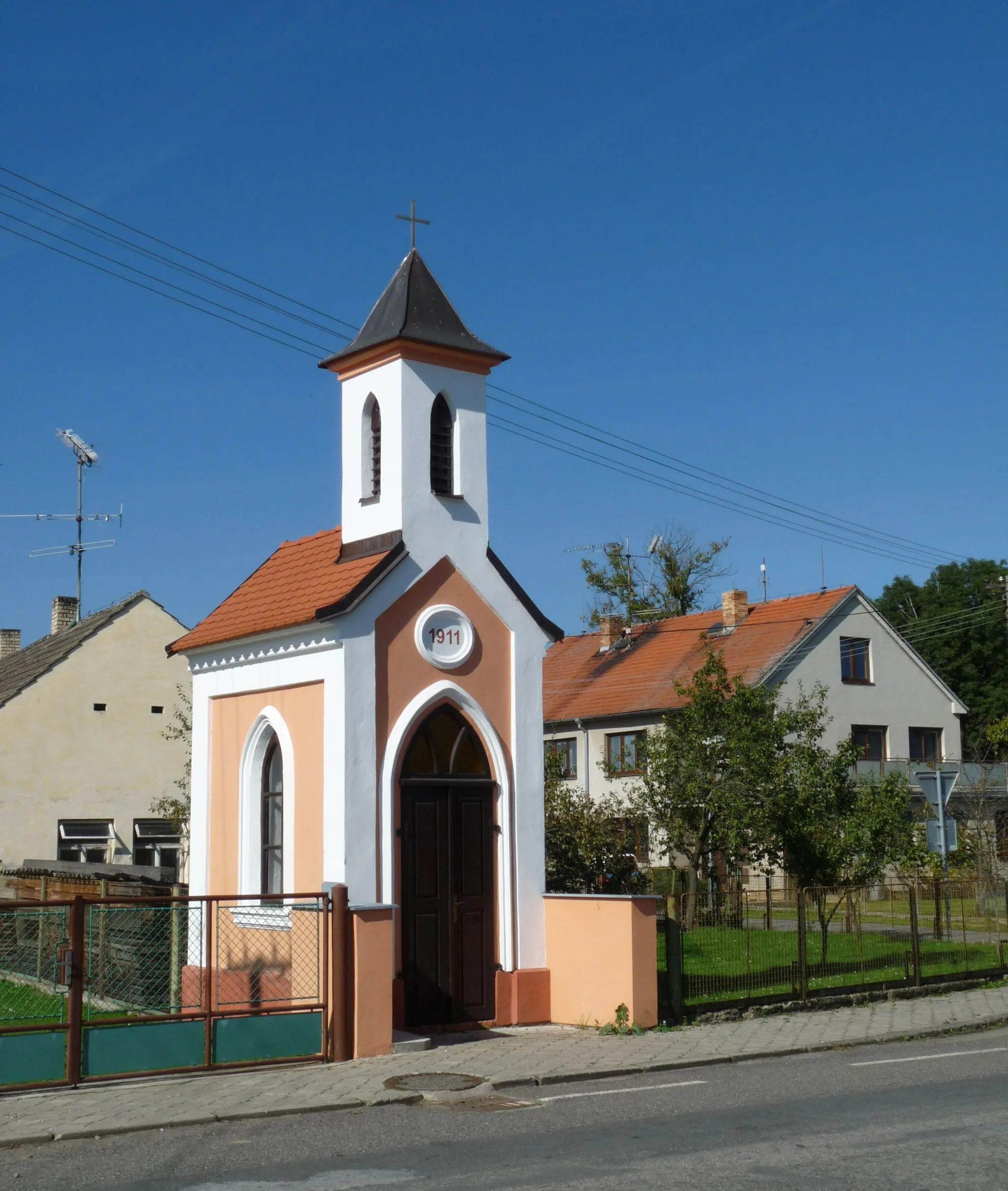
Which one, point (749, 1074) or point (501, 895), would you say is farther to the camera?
point (501, 895)

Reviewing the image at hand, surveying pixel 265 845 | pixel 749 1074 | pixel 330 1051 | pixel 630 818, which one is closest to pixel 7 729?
pixel 630 818

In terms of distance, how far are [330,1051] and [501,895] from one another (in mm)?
3038

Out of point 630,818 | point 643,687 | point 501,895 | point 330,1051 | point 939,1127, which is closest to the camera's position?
point 939,1127

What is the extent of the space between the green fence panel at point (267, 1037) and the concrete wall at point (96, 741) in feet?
66.2

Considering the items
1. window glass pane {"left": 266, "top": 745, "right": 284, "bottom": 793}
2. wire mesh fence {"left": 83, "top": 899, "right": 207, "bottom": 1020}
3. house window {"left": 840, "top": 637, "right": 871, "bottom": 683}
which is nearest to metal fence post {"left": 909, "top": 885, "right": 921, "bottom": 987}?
window glass pane {"left": 266, "top": 745, "right": 284, "bottom": 793}

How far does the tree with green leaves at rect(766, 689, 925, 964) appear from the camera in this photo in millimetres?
22375

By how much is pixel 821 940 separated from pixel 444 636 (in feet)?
20.0

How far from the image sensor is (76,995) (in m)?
11.5

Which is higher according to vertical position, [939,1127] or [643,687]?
[643,687]

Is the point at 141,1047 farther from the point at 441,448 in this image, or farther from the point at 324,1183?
the point at 441,448

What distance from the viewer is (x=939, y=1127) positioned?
31.6 feet

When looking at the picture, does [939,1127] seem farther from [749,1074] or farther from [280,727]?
[280,727]

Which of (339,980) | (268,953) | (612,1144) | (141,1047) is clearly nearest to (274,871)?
(268,953)

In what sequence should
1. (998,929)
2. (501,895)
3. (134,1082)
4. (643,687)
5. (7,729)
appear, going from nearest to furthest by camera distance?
(134,1082) < (501,895) < (998,929) < (7,729) < (643,687)
